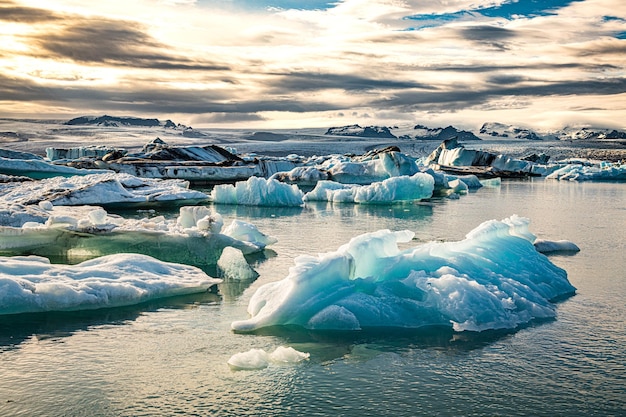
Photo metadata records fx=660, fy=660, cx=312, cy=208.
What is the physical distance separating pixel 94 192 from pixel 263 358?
1015 centimetres

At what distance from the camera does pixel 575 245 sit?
10047 millimetres

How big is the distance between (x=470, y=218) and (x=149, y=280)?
30.4 feet

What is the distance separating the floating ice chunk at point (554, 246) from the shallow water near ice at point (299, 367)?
8.25 feet

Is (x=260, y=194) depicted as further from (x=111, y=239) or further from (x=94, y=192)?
(x=111, y=239)

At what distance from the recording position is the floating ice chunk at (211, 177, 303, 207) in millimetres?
17109

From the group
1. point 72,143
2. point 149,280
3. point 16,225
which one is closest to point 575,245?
point 149,280

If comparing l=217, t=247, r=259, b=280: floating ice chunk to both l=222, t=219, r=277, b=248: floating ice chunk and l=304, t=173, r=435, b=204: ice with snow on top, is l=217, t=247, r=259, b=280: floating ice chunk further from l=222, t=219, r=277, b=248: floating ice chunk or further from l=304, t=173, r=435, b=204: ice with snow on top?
l=304, t=173, r=435, b=204: ice with snow on top

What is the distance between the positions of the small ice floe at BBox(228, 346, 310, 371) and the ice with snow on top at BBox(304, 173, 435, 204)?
13902 mm

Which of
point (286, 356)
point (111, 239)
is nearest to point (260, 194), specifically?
point (111, 239)

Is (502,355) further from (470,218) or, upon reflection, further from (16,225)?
(470,218)

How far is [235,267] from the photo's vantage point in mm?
7633

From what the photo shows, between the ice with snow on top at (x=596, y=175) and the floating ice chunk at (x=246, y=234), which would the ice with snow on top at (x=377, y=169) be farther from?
the floating ice chunk at (x=246, y=234)

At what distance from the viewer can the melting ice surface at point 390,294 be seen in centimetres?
552

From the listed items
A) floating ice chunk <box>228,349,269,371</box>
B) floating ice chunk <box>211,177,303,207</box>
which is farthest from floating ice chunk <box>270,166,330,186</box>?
floating ice chunk <box>228,349,269,371</box>
